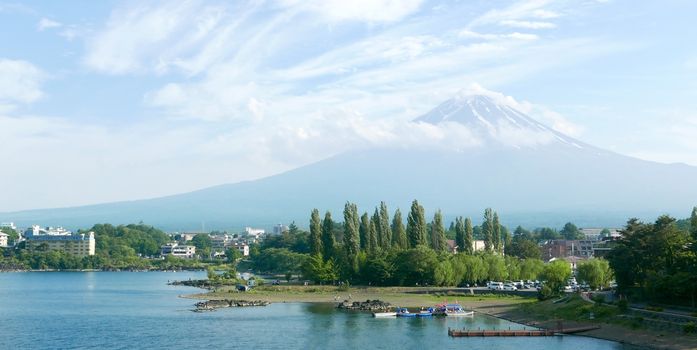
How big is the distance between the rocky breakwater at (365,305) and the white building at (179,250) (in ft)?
378

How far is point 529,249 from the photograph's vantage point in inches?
4235

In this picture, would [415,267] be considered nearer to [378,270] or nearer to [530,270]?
[378,270]

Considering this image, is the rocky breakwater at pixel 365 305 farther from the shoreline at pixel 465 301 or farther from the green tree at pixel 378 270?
the green tree at pixel 378 270

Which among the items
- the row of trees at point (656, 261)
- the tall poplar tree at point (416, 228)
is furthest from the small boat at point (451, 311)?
the tall poplar tree at point (416, 228)

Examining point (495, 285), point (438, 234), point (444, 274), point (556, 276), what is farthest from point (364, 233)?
point (556, 276)

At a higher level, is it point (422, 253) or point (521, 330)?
point (422, 253)

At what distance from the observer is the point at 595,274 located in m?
70.9

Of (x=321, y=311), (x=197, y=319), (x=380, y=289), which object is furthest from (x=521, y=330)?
(x=380, y=289)

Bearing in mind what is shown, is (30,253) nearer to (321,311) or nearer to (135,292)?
(135,292)

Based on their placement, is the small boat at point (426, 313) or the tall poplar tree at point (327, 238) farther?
the tall poplar tree at point (327, 238)

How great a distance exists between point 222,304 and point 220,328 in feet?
52.8

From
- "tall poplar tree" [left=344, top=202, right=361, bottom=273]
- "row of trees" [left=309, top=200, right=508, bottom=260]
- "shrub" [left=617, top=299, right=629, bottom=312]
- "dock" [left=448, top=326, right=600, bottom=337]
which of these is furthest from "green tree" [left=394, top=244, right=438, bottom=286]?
"shrub" [left=617, top=299, right=629, bottom=312]

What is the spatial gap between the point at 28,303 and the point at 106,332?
2643 cm

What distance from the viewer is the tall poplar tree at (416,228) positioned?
8594 centimetres
